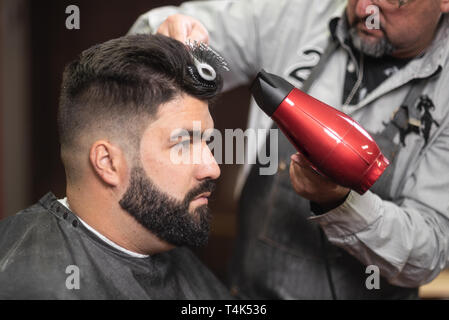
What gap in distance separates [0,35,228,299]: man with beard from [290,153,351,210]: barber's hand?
9.4 inches

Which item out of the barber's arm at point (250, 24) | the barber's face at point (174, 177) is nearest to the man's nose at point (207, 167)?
the barber's face at point (174, 177)

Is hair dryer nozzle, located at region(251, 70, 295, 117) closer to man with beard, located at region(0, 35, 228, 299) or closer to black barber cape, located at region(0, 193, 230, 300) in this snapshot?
man with beard, located at region(0, 35, 228, 299)

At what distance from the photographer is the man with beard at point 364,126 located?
148 cm

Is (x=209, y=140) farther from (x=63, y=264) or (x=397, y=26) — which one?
(x=397, y=26)

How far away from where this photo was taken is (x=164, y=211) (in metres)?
1.37

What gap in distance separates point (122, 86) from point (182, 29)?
0.37 metres

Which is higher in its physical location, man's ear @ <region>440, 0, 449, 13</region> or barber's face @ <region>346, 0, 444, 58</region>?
man's ear @ <region>440, 0, 449, 13</region>

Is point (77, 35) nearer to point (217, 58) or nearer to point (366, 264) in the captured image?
point (217, 58)

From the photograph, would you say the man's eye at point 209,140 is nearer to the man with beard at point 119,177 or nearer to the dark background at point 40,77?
the man with beard at point 119,177

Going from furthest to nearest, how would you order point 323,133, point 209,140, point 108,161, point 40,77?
point 40,77 → point 209,140 → point 108,161 → point 323,133

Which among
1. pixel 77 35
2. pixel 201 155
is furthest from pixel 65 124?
pixel 77 35

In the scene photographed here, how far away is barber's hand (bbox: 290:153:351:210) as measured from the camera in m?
1.36

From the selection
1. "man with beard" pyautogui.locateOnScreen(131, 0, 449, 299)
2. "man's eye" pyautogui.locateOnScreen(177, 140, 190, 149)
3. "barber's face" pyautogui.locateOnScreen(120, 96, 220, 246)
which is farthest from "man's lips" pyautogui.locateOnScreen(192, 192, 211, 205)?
"man with beard" pyautogui.locateOnScreen(131, 0, 449, 299)

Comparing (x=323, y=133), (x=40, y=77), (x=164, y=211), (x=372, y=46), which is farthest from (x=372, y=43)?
(x=40, y=77)
